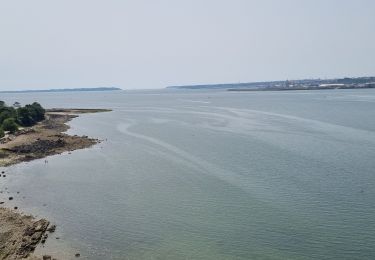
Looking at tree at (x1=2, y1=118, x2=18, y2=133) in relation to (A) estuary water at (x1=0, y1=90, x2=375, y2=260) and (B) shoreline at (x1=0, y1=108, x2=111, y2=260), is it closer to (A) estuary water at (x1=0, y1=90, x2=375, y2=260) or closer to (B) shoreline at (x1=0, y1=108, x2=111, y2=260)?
(B) shoreline at (x1=0, y1=108, x2=111, y2=260)

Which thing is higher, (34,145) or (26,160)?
(34,145)

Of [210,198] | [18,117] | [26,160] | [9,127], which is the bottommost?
[210,198]

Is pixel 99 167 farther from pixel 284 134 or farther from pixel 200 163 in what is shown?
pixel 284 134

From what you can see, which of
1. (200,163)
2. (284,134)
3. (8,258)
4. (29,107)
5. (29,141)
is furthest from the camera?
(29,107)

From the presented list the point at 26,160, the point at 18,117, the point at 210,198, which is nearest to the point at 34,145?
the point at 26,160

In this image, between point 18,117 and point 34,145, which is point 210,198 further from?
point 18,117

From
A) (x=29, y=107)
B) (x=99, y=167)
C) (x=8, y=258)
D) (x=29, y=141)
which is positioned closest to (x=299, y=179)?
(x=99, y=167)
